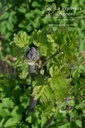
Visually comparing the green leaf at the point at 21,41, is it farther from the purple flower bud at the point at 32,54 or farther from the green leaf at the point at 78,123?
the green leaf at the point at 78,123

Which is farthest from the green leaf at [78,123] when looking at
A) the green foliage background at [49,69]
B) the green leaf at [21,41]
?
the green leaf at [21,41]

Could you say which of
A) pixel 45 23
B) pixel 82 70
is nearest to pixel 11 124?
pixel 82 70

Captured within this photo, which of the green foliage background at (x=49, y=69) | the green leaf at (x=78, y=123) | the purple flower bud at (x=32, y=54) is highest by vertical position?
the purple flower bud at (x=32, y=54)

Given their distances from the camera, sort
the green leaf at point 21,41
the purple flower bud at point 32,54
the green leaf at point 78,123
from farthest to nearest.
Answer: the green leaf at point 78,123, the green leaf at point 21,41, the purple flower bud at point 32,54

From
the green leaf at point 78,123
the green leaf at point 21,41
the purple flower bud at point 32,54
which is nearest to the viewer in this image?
the purple flower bud at point 32,54

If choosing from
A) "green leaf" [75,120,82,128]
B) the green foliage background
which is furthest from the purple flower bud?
"green leaf" [75,120,82,128]

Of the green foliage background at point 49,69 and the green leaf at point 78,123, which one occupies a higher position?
the green foliage background at point 49,69

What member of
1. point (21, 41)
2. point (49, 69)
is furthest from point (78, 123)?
point (21, 41)

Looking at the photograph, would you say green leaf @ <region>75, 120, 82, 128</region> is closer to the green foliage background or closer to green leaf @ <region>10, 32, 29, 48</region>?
the green foliage background
